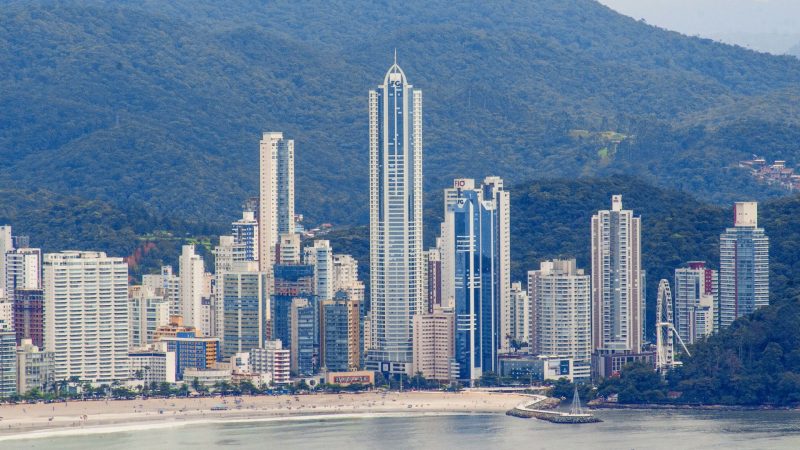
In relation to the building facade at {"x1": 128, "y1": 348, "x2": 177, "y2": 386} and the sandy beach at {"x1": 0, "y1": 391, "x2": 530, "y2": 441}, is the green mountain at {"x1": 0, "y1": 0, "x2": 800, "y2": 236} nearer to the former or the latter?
the building facade at {"x1": 128, "y1": 348, "x2": 177, "y2": 386}

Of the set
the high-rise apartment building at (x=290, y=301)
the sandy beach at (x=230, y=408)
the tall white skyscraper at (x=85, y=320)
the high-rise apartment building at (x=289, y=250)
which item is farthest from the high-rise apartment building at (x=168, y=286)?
the sandy beach at (x=230, y=408)

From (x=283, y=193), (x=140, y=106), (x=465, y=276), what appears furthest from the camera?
(x=140, y=106)

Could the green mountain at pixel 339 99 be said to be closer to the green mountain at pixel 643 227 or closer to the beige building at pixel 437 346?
the green mountain at pixel 643 227

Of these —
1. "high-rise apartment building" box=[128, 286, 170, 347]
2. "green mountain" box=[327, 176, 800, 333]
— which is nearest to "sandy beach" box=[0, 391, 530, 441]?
"high-rise apartment building" box=[128, 286, 170, 347]

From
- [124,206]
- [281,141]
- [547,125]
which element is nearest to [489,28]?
[547,125]

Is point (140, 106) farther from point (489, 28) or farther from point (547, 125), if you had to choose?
point (489, 28)

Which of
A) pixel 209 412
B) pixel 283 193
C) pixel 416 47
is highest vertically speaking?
pixel 416 47
